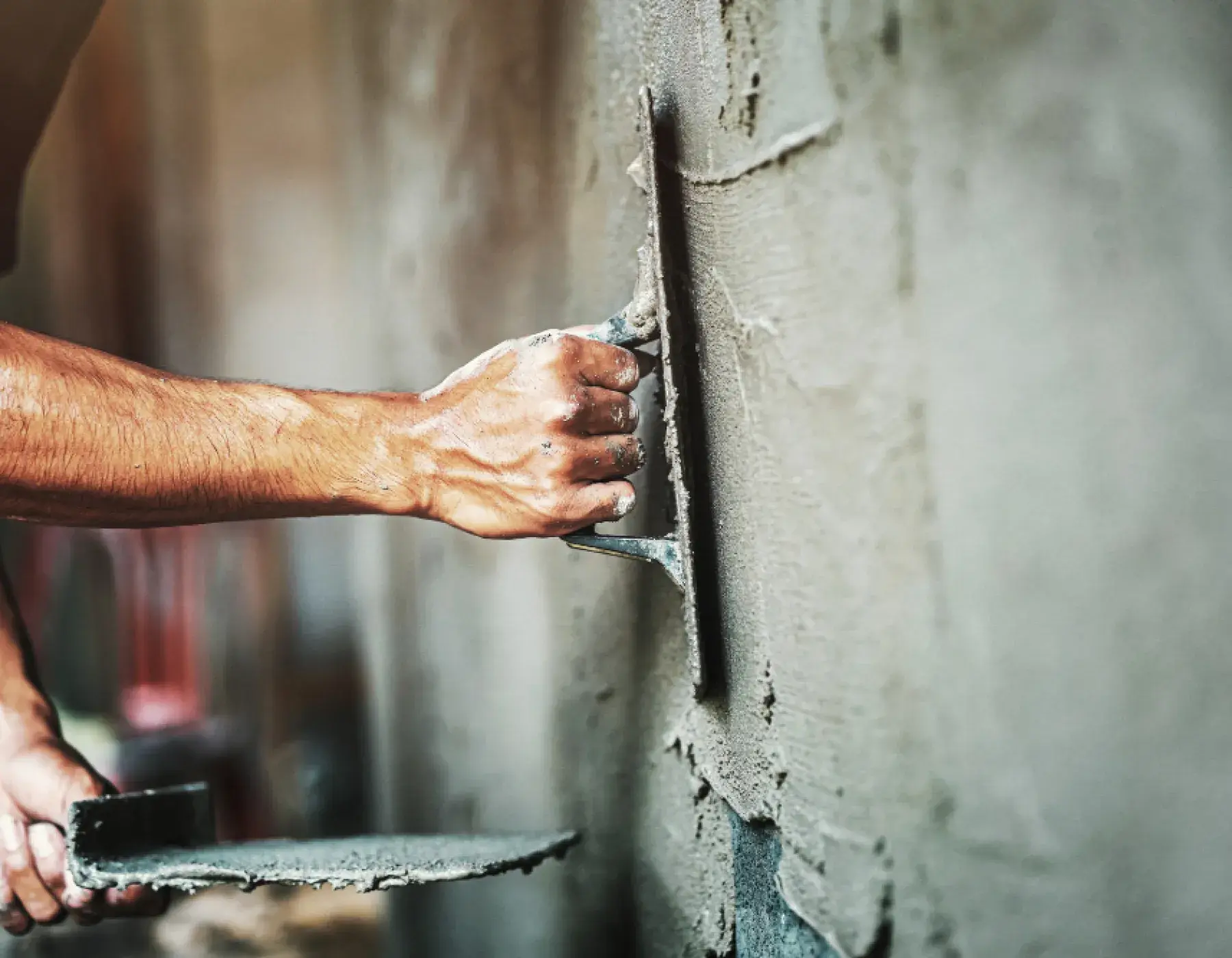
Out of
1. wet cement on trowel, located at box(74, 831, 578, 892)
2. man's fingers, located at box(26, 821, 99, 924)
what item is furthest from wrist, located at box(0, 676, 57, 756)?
wet cement on trowel, located at box(74, 831, 578, 892)

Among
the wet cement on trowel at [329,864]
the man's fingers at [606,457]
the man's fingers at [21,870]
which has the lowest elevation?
the man's fingers at [21,870]

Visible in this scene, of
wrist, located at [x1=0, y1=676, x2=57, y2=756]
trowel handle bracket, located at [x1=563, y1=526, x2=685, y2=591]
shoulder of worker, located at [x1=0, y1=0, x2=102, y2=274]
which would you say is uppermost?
shoulder of worker, located at [x1=0, y1=0, x2=102, y2=274]

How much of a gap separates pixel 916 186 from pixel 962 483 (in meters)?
0.17

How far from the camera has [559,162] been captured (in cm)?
133

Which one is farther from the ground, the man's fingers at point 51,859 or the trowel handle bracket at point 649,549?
the trowel handle bracket at point 649,549

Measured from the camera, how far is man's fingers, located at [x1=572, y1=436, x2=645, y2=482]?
896 millimetres

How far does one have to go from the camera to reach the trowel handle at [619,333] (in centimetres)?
87

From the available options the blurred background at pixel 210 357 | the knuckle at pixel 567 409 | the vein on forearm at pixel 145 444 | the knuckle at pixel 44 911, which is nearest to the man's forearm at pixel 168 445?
the vein on forearm at pixel 145 444

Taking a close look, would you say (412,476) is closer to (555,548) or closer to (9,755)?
(555,548)

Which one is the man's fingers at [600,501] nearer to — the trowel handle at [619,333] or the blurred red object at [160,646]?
the trowel handle at [619,333]

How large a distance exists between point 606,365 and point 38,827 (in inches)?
41.2

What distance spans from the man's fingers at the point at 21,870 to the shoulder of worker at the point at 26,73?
944 mm

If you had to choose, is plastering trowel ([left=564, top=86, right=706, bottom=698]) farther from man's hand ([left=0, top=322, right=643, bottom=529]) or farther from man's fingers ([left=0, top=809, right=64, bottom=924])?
man's fingers ([left=0, top=809, right=64, bottom=924])

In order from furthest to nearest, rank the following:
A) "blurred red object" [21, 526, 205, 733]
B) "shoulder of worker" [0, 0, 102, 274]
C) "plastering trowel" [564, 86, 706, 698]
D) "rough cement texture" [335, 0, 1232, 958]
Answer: "blurred red object" [21, 526, 205, 733]
"shoulder of worker" [0, 0, 102, 274]
"plastering trowel" [564, 86, 706, 698]
"rough cement texture" [335, 0, 1232, 958]
